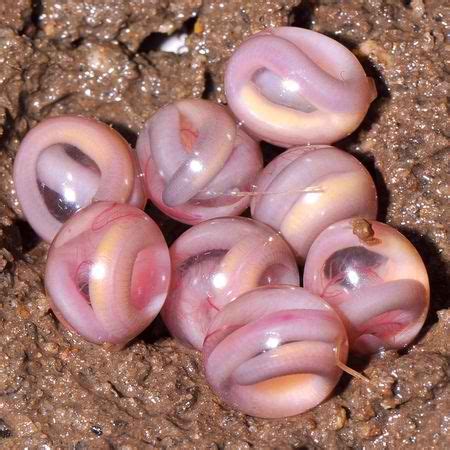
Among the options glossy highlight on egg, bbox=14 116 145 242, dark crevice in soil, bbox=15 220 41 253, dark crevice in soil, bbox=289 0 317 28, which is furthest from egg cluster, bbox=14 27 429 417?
dark crevice in soil, bbox=289 0 317 28

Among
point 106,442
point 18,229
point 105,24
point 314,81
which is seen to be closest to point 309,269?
point 314,81

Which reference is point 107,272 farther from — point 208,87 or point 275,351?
point 208,87

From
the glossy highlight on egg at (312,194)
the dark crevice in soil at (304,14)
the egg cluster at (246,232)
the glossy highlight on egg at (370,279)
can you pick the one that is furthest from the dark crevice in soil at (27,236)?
the dark crevice in soil at (304,14)

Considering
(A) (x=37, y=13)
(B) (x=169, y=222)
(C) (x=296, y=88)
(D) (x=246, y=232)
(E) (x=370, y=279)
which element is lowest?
(B) (x=169, y=222)

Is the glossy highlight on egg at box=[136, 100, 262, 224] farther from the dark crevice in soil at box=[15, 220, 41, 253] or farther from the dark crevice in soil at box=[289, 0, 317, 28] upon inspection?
the dark crevice in soil at box=[289, 0, 317, 28]

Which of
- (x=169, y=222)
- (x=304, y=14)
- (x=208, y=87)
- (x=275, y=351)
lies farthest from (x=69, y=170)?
(x=304, y=14)
